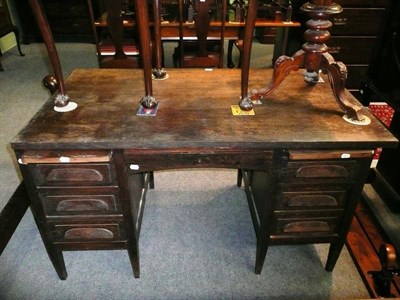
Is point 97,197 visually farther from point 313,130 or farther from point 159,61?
point 313,130

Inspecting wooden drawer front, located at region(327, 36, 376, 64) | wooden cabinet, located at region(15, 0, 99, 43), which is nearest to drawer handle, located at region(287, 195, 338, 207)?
wooden drawer front, located at region(327, 36, 376, 64)

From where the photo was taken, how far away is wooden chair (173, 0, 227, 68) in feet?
8.03

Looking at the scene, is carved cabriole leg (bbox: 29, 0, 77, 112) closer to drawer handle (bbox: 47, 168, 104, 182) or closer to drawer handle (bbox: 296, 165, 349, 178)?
drawer handle (bbox: 47, 168, 104, 182)

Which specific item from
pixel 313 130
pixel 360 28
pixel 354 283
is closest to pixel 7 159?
pixel 313 130

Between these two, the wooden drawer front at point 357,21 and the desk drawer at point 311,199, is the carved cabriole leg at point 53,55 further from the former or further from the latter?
the wooden drawer front at point 357,21

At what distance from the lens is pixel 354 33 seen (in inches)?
116

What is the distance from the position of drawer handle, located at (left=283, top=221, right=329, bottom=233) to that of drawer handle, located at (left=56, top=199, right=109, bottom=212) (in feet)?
2.38

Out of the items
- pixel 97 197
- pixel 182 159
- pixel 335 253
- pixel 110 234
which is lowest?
pixel 335 253

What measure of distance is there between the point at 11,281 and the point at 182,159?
41.1 inches

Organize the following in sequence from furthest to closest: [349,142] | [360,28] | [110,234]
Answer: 1. [360,28]
2. [110,234]
3. [349,142]

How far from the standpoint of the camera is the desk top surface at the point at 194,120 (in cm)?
106

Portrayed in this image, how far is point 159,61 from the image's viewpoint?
1464mm

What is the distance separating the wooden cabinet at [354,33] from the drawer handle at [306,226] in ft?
6.47

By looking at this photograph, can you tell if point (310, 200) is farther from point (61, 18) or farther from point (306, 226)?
point (61, 18)
